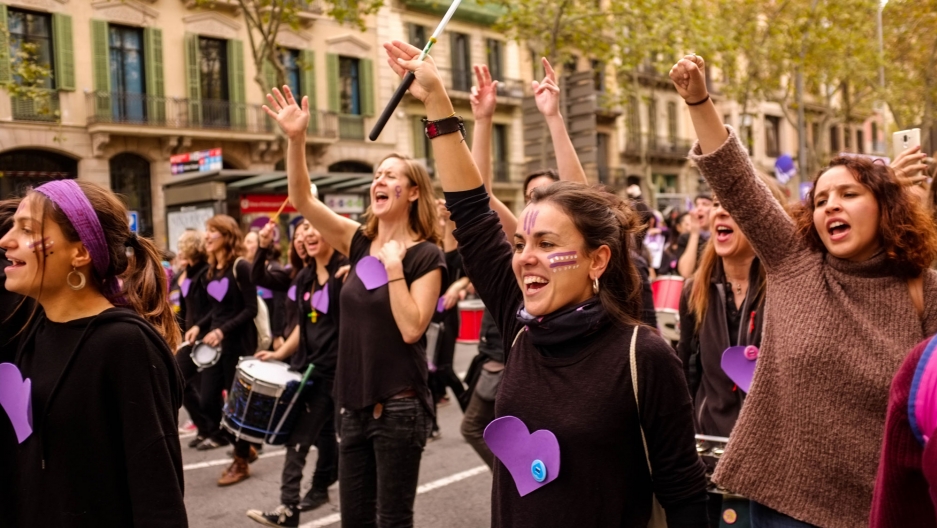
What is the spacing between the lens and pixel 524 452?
2.16 meters

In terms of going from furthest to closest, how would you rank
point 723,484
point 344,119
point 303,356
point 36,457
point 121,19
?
1. point 344,119
2. point 121,19
3. point 303,356
4. point 723,484
5. point 36,457

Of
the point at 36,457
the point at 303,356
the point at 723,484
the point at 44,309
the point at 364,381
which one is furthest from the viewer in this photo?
the point at 303,356

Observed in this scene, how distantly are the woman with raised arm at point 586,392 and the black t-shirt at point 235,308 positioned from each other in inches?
188

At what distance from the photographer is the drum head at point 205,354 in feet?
21.7

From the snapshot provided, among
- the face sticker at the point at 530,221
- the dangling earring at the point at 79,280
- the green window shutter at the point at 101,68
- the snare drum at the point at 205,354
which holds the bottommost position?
the snare drum at the point at 205,354

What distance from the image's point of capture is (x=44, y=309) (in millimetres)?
2340

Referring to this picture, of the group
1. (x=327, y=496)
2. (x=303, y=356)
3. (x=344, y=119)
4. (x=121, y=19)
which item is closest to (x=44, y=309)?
(x=303, y=356)

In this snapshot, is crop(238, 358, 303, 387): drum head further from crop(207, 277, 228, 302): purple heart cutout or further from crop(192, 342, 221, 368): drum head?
crop(207, 277, 228, 302): purple heart cutout

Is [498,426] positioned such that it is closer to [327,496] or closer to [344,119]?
[327,496]

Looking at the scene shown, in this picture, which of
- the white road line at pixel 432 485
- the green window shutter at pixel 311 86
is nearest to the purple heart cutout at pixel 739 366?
the white road line at pixel 432 485

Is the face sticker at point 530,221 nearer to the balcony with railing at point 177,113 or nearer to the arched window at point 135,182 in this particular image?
the balcony with railing at point 177,113

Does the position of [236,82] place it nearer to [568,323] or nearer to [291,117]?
[291,117]

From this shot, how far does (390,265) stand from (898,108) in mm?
27221

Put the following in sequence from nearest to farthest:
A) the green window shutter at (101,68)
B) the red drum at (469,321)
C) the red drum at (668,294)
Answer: the red drum at (668,294) < the red drum at (469,321) < the green window shutter at (101,68)
